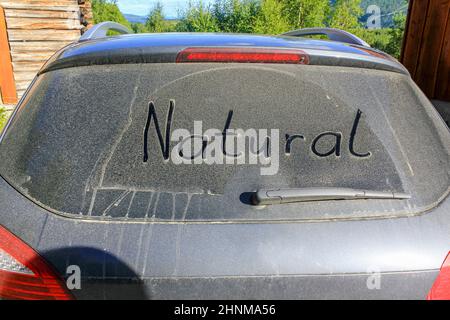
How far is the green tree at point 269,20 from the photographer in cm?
1930

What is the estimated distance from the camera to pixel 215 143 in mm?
1235

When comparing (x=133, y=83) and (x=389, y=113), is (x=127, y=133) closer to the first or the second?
(x=133, y=83)

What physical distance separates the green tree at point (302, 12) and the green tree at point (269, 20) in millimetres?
2532

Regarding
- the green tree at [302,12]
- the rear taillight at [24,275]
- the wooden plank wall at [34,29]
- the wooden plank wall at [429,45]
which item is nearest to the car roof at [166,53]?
the rear taillight at [24,275]

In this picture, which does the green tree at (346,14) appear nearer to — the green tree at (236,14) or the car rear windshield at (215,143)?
the green tree at (236,14)

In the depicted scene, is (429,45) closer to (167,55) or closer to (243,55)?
(243,55)

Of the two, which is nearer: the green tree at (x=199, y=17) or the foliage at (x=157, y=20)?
the green tree at (x=199, y=17)

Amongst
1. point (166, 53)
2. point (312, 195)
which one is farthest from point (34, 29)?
point (312, 195)

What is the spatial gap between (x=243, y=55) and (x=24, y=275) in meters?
1.07

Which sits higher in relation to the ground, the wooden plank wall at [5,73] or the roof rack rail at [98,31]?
the roof rack rail at [98,31]

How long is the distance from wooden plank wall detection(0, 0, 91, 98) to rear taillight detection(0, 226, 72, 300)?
25.6 ft

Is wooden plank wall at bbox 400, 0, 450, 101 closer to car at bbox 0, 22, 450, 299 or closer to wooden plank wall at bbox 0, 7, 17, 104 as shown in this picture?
car at bbox 0, 22, 450, 299

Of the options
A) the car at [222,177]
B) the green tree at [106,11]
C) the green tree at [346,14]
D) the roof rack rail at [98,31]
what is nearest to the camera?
the car at [222,177]
